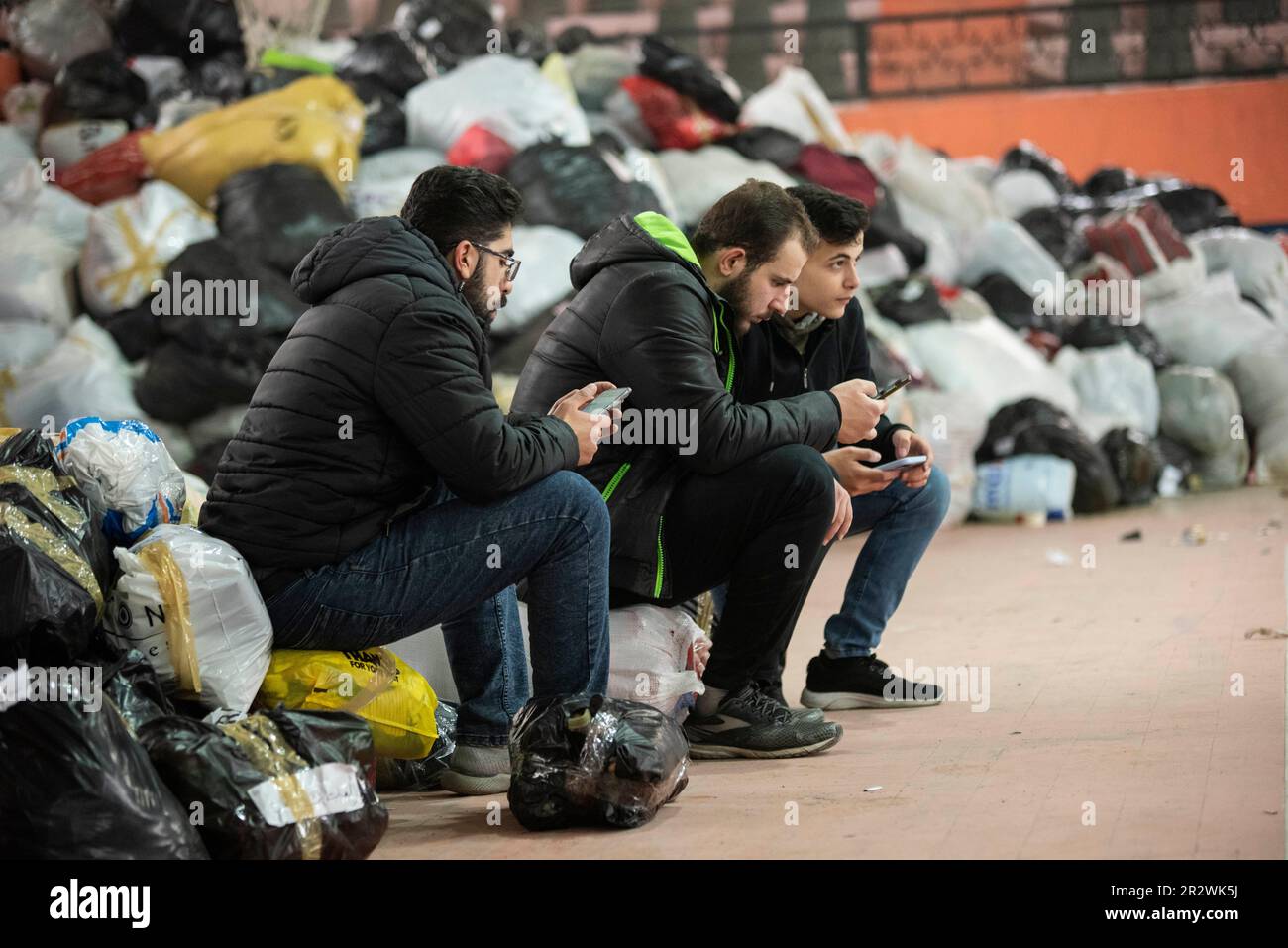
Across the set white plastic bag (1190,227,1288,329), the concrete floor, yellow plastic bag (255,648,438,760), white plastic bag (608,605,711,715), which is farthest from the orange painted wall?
yellow plastic bag (255,648,438,760)

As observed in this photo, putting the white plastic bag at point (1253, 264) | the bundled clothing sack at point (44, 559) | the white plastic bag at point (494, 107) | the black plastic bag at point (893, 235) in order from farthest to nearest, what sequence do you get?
the white plastic bag at point (1253, 264) < the black plastic bag at point (893, 235) < the white plastic bag at point (494, 107) < the bundled clothing sack at point (44, 559)

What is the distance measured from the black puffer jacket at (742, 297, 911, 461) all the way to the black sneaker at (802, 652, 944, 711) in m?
0.45

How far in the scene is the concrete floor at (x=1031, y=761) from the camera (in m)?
2.29

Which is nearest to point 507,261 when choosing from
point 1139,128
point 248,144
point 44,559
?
point 44,559

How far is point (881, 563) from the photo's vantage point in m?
3.44

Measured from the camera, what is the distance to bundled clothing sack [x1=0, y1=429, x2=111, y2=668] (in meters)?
2.24

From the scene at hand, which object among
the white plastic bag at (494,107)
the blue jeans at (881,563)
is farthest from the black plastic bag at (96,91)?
the blue jeans at (881,563)

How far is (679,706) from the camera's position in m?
3.04

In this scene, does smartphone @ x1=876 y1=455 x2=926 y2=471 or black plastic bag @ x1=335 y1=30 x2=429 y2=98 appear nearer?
smartphone @ x1=876 y1=455 x2=926 y2=471

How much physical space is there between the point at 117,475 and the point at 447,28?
4556 mm

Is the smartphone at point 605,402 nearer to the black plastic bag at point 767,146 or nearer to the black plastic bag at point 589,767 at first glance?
the black plastic bag at point 589,767

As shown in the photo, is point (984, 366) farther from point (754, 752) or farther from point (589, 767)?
point (589, 767)

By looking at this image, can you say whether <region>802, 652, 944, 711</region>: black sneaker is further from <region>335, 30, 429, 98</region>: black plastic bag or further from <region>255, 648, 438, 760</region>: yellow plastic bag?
<region>335, 30, 429, 98</region>: black plastic bag

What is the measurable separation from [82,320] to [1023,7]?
8.17m
